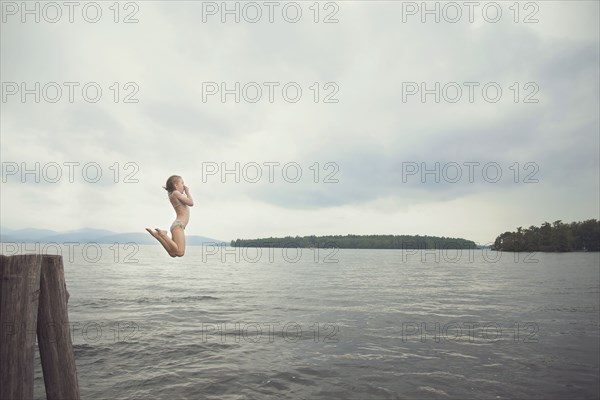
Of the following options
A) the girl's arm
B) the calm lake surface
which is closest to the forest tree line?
the calm lake surface

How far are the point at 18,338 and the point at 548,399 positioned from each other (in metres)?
12.8

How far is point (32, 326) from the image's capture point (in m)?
5.07

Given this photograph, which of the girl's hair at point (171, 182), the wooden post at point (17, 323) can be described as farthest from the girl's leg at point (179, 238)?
the wooden post at point (17, 323)

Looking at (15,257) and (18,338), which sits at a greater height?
(15,257)

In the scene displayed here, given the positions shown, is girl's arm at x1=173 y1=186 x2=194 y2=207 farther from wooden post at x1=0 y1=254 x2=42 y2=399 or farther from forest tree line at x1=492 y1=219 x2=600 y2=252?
forest tree line at x1=492 y1=219 x2=600 y2=252

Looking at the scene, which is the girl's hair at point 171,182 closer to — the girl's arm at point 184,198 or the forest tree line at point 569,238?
the girl's arm at point 184,198

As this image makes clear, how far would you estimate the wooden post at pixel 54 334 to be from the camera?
534cm

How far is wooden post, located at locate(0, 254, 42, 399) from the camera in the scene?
4.89 meters

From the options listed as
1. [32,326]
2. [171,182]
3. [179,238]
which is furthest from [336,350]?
[32,326]

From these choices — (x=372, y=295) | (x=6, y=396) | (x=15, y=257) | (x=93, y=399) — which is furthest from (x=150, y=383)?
(x=372, y=295)

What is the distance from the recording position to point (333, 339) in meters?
17.0

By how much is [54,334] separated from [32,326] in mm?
387

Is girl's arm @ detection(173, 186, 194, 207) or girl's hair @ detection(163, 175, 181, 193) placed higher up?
girl's hair @ detection(163, 175, 181, 193)

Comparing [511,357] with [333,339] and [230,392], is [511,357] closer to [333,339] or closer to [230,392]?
[333,339]
